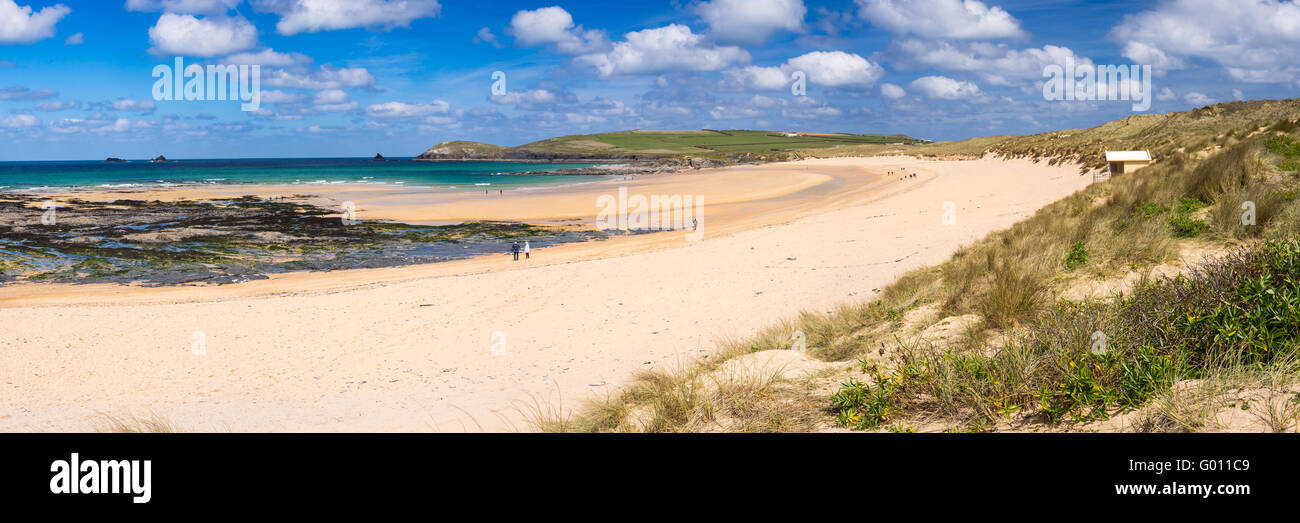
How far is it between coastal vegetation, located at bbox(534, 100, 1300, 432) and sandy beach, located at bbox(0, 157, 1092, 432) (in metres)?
1.72

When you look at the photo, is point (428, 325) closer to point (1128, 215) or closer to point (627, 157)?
point (1128, 215)

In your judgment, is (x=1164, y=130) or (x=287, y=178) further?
(x=287, y=178)

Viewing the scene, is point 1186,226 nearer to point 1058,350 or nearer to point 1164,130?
point 1058,350

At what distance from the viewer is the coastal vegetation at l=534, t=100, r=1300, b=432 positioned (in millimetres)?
3941

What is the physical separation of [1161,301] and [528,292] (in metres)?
10.9

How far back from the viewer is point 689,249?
19.2m

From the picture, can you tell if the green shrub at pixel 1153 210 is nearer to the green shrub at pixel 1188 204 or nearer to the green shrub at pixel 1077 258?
the green shrub at pixel 1188 204

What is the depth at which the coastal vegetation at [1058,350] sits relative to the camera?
155 inches

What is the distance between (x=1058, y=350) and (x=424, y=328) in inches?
360

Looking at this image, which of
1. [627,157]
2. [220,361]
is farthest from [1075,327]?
[627,157]

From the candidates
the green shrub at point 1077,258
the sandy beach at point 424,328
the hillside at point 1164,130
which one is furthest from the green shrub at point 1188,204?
the hillside at point 1164,130

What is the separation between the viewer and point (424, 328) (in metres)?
11.1

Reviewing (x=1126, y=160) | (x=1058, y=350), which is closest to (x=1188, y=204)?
(x=1058, y=350)

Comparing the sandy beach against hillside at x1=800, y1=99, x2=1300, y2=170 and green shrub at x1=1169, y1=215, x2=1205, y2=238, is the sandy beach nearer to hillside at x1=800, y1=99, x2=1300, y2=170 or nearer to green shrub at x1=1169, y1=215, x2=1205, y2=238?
green shrub at x1=1169, y1=215, x2=1205, y2=238
